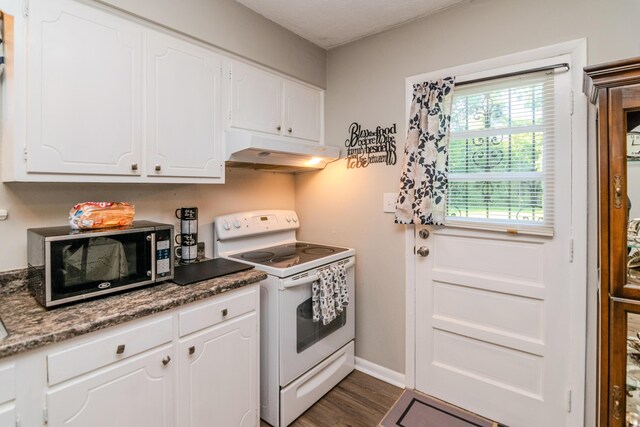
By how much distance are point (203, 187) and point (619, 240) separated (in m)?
2.16

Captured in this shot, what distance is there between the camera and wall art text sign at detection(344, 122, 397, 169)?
2.29 m

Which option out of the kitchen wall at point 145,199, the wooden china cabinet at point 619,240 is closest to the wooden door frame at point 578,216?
the wooden china cabinet at point 619,240

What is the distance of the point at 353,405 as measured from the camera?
6.91 ft

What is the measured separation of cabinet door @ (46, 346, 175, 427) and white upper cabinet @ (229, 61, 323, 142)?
1357 mm

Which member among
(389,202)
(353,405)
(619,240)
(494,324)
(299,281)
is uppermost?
(389,202)

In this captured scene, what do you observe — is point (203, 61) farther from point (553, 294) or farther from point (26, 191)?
point (553, 294)

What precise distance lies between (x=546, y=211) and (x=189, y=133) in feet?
6.50

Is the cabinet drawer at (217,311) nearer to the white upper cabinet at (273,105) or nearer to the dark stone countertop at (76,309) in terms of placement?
the dark stone countertop at (76,309)

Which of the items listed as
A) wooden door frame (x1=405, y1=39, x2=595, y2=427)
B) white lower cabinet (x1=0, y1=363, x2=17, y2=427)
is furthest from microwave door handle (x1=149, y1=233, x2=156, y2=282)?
wooden door frame (x1=405, y1=39, x2=595, y2=427)

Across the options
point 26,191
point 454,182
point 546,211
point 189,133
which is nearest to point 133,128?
point 189,133

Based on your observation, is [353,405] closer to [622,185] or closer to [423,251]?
[423,251]

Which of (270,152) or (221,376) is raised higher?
(270,152)

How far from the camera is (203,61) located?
5.96 feet

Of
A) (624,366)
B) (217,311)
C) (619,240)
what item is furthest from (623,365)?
(217,311)
